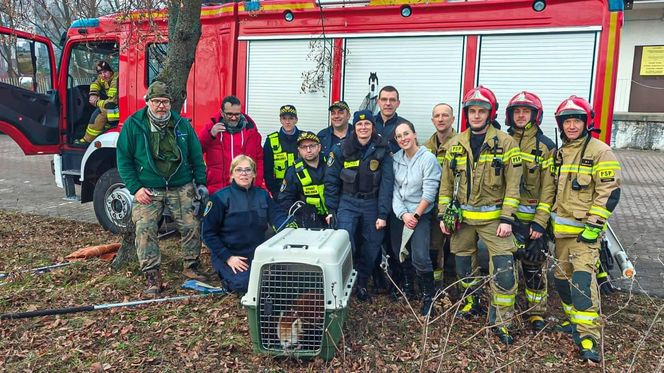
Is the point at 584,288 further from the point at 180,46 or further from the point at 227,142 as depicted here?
the point at 180,46

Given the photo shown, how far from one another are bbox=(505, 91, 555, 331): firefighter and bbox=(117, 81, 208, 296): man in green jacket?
8.89 ft

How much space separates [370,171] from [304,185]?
643 mm

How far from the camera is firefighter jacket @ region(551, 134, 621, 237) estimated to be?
3379 millimetres

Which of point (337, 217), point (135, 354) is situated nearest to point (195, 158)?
point (337, 217)

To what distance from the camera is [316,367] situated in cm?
319

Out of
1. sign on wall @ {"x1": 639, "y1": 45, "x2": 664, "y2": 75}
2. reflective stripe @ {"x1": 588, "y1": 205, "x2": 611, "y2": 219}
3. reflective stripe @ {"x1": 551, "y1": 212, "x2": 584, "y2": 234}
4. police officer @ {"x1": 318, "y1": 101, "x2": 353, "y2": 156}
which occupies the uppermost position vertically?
sign on wall @ {"x1": 639, "y1": 45, "x2": 664, "y2": 75}

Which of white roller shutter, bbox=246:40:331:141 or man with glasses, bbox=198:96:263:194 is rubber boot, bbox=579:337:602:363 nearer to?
man with glasses, bbox=198:96:263:194

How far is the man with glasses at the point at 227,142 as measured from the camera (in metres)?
4.79

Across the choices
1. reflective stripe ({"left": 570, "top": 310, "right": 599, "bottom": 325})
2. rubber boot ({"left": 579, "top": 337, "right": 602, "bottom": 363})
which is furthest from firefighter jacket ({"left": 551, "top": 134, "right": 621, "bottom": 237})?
rubber boot ({"left": 579, "top": 337, "right": 602, "bottom": 363})

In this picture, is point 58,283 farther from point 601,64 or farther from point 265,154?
point 601,64

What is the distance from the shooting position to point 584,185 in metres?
3.48

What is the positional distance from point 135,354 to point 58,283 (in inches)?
65.5

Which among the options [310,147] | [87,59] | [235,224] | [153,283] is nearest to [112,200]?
[87,59]

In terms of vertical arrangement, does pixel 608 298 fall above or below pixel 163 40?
below
